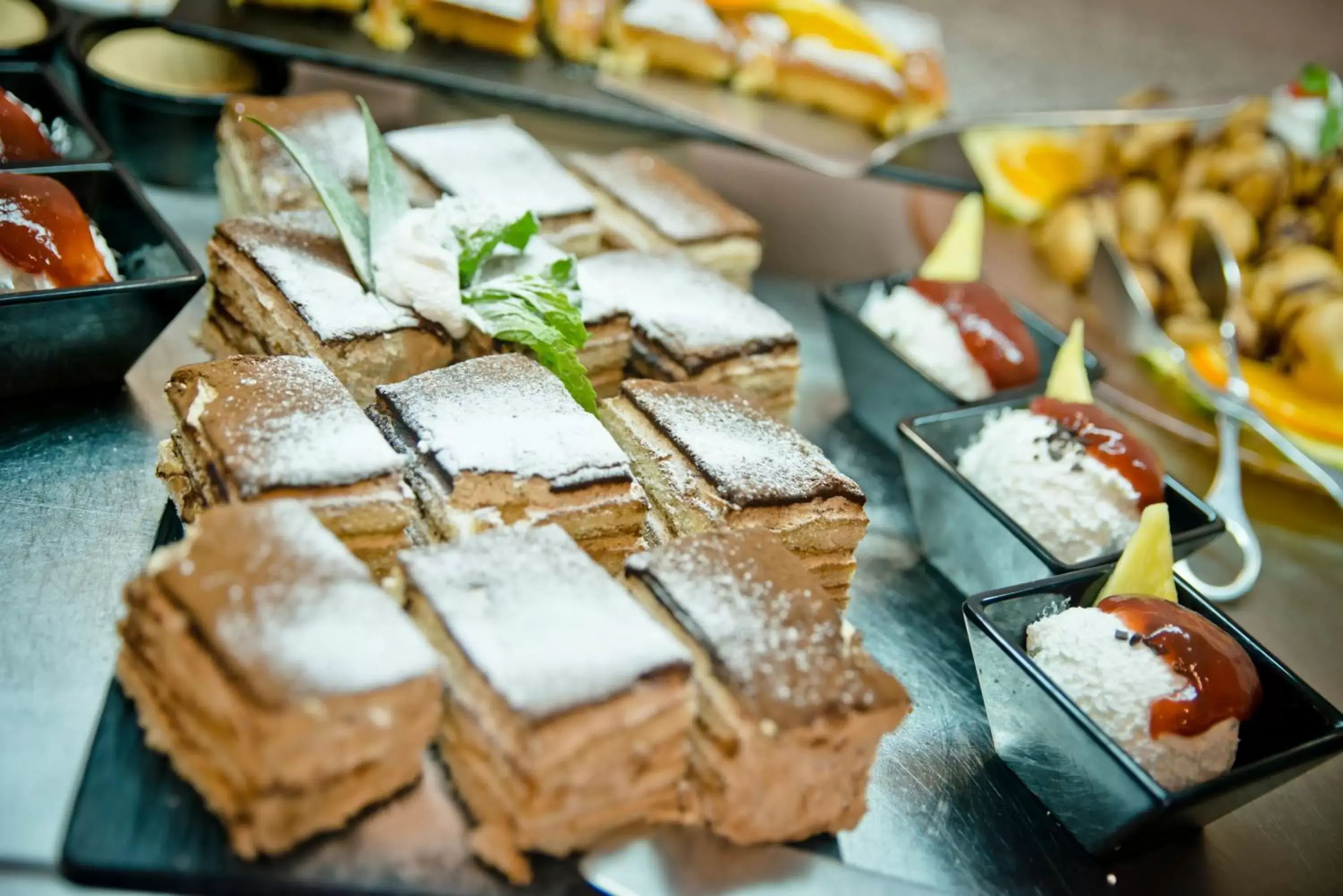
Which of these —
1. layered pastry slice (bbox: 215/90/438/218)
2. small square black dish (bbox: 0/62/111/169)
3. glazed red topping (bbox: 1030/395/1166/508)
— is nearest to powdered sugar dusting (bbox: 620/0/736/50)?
layered pastry slice (bbox: 215/90/438/218)

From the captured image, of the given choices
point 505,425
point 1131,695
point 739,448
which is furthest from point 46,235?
point 1131,695

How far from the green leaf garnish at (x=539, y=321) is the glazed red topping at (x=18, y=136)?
3.85 feet

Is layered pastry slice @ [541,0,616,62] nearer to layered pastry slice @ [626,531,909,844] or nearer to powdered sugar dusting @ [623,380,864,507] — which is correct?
powdered sugar dusting @ [623,380,864,507]

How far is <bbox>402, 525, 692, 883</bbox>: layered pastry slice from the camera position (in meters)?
1.72

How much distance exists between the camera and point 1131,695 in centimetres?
211

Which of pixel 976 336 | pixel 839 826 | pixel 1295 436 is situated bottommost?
pixel 839 826

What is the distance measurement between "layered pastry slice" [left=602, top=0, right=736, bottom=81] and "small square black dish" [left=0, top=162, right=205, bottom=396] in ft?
5.64

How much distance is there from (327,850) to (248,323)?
137cm

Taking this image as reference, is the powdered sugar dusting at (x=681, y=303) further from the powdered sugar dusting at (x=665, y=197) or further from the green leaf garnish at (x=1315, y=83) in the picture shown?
the green leaf garnish at (x=1315, y=83)

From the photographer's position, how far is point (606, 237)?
132 inches

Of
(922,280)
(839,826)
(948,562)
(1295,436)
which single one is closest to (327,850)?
(839,826)

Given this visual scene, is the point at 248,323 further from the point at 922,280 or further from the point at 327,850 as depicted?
the point at 922,280

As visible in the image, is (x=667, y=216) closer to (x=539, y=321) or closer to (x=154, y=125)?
(x=539, y=321)

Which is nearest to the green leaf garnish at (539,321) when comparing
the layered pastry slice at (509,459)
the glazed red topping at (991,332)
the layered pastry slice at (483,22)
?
the layered pastry slice at (509,459)
